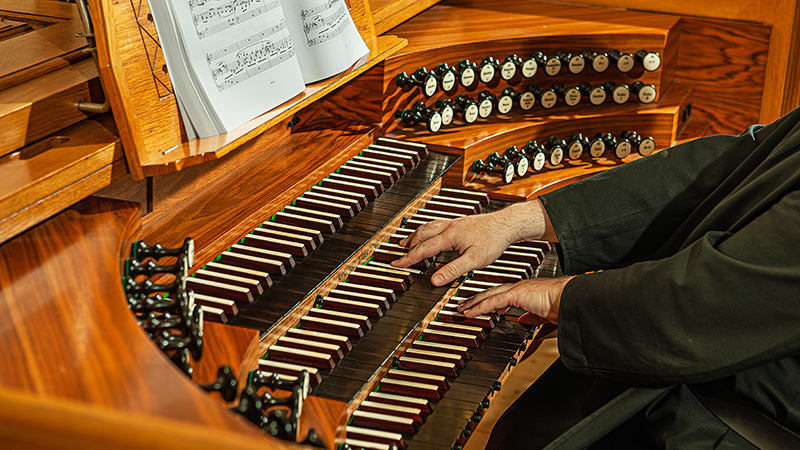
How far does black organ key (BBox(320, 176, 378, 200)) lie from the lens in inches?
81.0

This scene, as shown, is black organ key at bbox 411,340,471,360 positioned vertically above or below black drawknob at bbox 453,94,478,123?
below

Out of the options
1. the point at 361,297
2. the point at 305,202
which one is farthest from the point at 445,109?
the point at 361,297

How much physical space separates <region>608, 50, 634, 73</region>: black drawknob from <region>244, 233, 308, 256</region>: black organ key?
1526 millimetres

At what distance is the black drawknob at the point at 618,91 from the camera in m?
2.74

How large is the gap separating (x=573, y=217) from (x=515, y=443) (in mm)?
564

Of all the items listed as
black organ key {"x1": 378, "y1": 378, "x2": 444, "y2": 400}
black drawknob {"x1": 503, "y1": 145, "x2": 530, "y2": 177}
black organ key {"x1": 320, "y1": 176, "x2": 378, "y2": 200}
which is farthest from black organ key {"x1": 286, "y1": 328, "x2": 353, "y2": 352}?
black drawknob {"x1": 503, "y1": 145, "x2": 530, "y2": 177}

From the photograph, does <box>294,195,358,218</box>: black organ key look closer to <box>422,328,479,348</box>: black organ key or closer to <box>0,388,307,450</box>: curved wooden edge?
<box>422,328,479,348</box>: black organ key

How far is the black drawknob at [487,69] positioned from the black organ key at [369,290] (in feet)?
3.55

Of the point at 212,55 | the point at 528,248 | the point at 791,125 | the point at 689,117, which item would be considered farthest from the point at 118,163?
the point at 689,117

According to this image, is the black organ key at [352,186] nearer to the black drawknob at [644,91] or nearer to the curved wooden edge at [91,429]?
the black drawknob at [644,91]

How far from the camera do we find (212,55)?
162cm

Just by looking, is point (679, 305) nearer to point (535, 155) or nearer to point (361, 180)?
point (361, 180)

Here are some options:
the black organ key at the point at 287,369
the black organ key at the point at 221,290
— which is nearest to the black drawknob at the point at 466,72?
the black organ key at the point at 221,290

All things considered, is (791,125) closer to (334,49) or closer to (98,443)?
(334,49)
